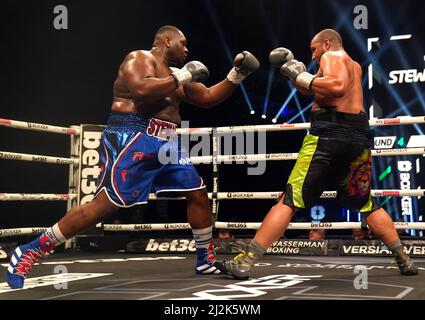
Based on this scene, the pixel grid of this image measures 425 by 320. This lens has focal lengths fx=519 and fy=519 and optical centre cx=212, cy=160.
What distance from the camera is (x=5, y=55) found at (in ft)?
17.5

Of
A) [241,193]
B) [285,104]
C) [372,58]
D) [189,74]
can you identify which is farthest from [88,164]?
[285,104]

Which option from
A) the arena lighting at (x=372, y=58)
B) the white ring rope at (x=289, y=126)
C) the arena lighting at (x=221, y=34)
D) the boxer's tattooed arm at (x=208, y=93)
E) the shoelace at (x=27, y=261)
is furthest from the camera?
the arena lighting at (x=372, y=58)

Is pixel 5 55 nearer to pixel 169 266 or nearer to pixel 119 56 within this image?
pixel 119 56

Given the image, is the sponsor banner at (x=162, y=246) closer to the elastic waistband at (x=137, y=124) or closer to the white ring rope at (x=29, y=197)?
the white ring rope at (x=29, y=197)

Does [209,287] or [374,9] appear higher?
[374,9]

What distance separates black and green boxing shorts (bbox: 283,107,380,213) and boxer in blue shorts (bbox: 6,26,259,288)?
1.55ft

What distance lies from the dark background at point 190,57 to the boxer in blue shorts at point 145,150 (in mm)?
3418

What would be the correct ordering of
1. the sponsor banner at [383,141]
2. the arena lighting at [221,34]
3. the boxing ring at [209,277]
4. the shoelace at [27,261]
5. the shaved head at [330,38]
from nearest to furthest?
the boxing ring at [209,277] → the shoelace at [27,261] → the shaved head at [330,38] → the arena lighting at [221,34] → the sponsor banner at [383,141]

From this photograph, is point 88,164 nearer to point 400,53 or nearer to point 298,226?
point 298,226

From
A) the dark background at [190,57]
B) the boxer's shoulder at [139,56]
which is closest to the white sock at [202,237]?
the boxer's shoulder at [139,56]

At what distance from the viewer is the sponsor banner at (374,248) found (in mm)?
3486

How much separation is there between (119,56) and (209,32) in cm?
279

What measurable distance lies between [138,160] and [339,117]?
93 centimetres
